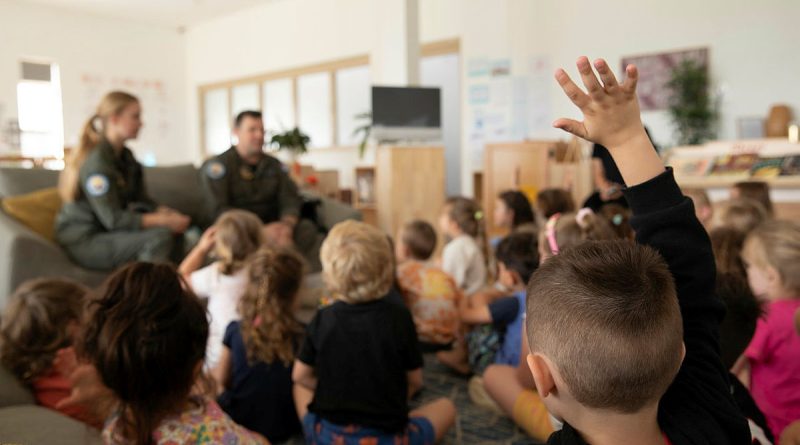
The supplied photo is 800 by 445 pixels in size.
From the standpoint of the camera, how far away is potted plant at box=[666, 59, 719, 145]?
5.54 meters

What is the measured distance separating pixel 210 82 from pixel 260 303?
346 inches

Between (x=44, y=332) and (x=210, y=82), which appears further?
(x=210, y=82)

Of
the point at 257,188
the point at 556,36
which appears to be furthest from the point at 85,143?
the point at 556,36

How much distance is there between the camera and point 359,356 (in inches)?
61.7

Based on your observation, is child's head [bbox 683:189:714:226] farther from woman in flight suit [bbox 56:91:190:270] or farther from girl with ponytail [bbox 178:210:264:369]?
woman in flight suit [bbox 56:91:190:270]

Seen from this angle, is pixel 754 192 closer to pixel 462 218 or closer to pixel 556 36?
pixel 462 218

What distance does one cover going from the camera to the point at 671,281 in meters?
0.69

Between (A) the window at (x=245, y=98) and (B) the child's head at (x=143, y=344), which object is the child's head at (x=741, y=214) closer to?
(B) the child's head at (x=143, y=344)

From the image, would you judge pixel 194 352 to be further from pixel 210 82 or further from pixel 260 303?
pixel 210 82

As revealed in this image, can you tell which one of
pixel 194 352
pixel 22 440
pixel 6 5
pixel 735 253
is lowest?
pixel 22 440

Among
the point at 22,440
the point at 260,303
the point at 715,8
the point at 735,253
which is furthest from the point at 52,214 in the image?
the point at 715,8

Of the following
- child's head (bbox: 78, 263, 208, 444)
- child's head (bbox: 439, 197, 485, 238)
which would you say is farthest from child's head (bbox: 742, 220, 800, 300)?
child's head (bbox: 439, 197, 485, 238)

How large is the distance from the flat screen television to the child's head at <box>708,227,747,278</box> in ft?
12.8

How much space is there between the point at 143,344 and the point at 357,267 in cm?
63
